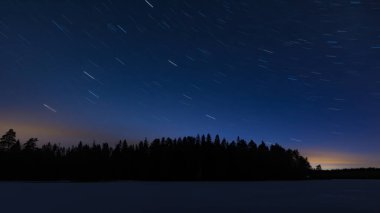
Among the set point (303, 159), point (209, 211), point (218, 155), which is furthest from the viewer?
point (303, 159)

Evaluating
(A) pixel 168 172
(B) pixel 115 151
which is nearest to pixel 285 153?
(A) pixel 168 172

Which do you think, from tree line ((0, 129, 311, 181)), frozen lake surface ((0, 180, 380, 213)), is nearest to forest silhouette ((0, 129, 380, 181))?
tree line ((0, 129, 311, 181))

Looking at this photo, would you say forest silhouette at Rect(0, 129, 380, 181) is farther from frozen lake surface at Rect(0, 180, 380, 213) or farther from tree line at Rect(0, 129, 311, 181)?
frozen lake surface at Rect(0, 180, 380, 213)

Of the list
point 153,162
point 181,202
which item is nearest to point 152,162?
point 153,162

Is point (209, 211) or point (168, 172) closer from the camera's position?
point (209, 211)

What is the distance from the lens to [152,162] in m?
154

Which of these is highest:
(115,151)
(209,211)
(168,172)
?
(115,151)

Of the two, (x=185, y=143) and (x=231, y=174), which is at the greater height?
(x=185, y=143)

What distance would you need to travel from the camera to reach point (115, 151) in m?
165

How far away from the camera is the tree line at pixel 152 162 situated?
470ft

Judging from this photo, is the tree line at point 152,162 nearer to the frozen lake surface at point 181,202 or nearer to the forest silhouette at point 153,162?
the forest silhouette at point 153,162

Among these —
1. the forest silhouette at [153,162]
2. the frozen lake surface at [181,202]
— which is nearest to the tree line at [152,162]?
the forest silhouette at [153,162]

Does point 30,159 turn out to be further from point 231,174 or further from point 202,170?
point 231,174

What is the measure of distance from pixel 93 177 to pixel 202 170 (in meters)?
47.0
